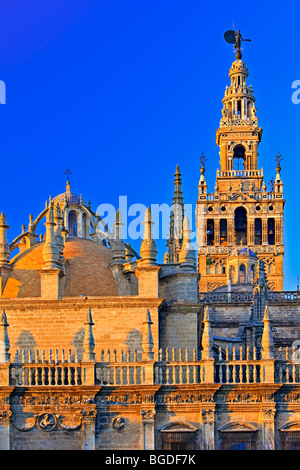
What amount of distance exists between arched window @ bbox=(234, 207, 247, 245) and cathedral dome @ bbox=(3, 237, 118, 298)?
4280 cm

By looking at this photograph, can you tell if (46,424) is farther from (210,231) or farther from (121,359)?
(210,231)

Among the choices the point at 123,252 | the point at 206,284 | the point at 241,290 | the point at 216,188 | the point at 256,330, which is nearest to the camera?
the point at 123,252

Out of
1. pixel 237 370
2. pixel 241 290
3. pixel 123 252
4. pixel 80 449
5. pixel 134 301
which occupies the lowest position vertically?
pixel 80 449

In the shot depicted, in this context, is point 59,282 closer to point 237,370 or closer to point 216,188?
point 237,370

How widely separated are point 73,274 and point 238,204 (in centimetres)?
4499

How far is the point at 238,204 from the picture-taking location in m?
89.1

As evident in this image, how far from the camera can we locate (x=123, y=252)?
46.1 meters

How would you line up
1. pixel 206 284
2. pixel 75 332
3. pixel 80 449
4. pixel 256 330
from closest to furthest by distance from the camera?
1. pixel 80 449
2. pixel 75 332
3. pixel 256 330
4. pixel 206 284

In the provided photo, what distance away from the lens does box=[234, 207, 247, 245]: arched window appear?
8925cm

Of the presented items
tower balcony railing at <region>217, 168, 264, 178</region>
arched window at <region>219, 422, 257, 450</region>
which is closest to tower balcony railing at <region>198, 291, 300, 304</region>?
tower balcony railing at <region>217, 168, 264, 178</region>

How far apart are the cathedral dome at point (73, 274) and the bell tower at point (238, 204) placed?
3698 cm

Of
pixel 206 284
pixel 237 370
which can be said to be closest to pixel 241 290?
pixel 206 284

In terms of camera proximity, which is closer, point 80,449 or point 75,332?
point 80,449

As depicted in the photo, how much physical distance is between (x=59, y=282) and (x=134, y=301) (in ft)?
10.8
